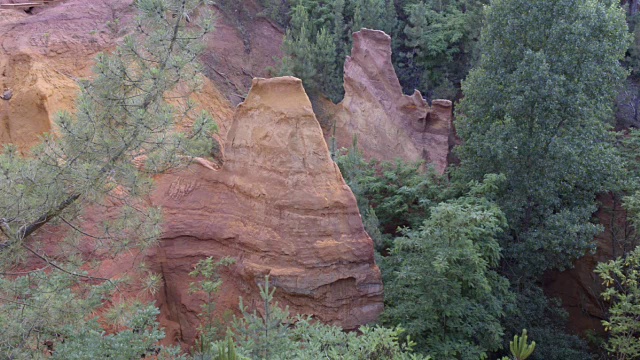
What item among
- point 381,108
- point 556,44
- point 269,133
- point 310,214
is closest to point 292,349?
point 310,214

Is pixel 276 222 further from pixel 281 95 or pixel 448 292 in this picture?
pixel 448 292

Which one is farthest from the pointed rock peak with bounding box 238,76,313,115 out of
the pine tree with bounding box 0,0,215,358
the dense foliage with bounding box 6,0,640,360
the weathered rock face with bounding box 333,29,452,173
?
the weathered rock face with bounding box 333,29,452,173

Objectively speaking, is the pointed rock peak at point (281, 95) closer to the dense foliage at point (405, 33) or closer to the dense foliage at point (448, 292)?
the dense foliage at point (448, 292)

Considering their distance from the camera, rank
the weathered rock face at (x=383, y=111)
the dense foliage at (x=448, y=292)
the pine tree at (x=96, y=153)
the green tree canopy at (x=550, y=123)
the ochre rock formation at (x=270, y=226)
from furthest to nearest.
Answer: the weathered rock face at (x=383, y=111) → the green tree canopy at (x=550, y=123) → the ochre rock formation at (x=270, y=226) → the dense foliage at (x=448, y=292) → the pine tree at (x=96, y=153)

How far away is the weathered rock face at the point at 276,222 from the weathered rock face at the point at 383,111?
27.7 ft

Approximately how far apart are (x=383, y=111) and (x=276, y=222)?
9607 mm

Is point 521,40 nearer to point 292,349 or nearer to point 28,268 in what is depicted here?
point 292,349

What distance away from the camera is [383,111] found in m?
19.2

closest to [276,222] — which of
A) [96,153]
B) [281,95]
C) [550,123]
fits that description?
[281,95]

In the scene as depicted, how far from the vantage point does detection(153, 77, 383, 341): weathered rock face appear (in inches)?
413

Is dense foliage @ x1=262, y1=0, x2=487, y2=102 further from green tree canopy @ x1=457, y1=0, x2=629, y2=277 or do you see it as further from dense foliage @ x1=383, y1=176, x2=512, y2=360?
dense foliage @ x1=383, y1=176, x2=512, y2=360

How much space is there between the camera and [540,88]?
12.6 metres

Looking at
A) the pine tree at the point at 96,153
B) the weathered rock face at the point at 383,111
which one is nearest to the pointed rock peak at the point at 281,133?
the pine tree at the point at 96,153

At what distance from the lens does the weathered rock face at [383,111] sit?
62.3 feet
